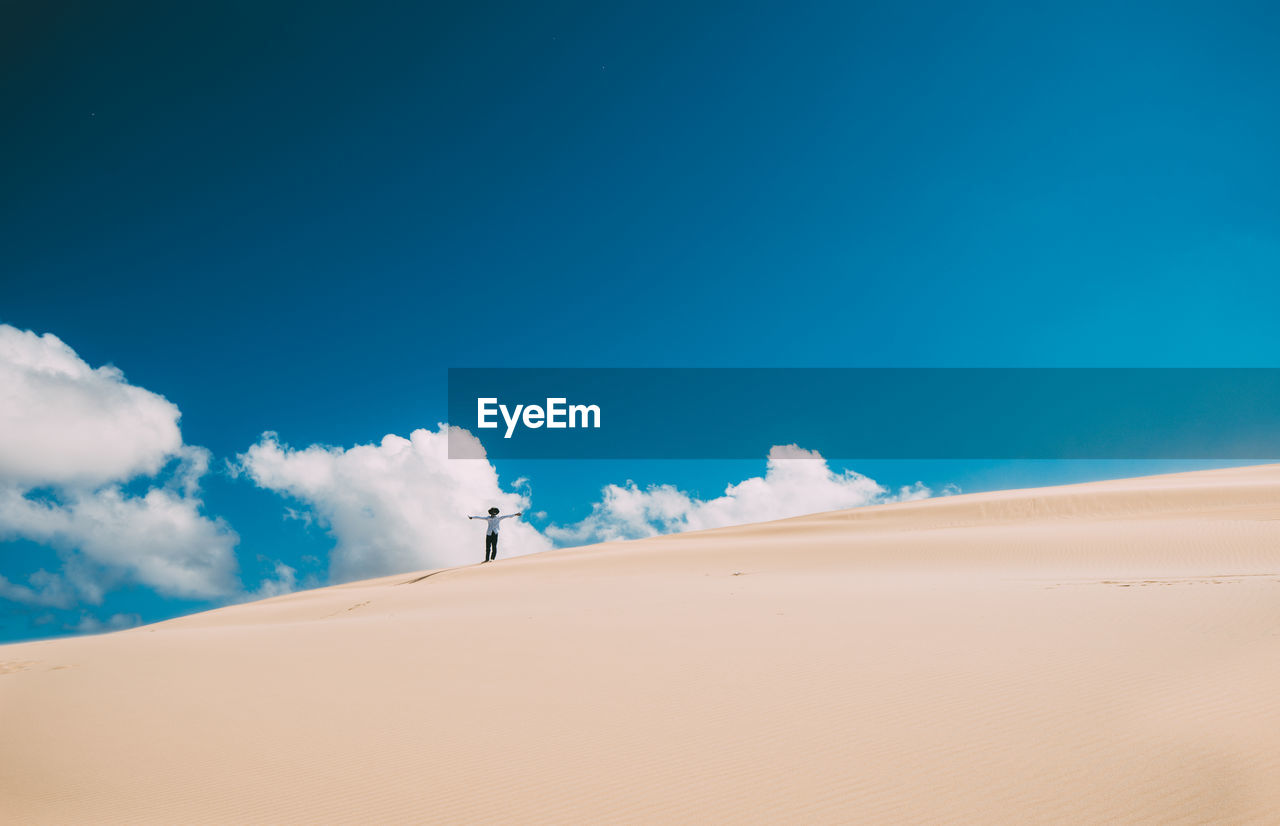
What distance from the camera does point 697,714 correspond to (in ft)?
15.3

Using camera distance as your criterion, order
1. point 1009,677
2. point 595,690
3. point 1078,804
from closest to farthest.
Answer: point 1078,804 < point 1009,677 < point 595,690

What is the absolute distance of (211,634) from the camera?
10.1m

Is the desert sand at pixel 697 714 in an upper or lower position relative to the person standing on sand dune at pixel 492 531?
lower

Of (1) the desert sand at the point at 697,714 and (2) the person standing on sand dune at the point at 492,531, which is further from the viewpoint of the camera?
(2) the person standing on sand dune at the point at 492,531

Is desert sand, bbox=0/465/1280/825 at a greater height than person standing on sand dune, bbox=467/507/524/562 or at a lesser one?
lesser

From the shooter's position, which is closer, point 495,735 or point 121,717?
point 495,735

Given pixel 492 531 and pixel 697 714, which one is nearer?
pixel 697 714

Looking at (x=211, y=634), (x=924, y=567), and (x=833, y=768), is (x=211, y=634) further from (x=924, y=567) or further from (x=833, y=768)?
(x=924, y=567)

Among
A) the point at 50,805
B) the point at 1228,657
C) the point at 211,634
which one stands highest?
the point at 211,634

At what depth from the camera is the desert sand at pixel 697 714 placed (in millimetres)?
3451

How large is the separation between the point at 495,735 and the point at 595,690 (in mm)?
1079

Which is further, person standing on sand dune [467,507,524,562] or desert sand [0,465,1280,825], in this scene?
person standing on sand dune [467,507,524,562]

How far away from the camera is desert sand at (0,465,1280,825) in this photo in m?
3.45

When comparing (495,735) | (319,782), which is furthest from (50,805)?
(495,735)
